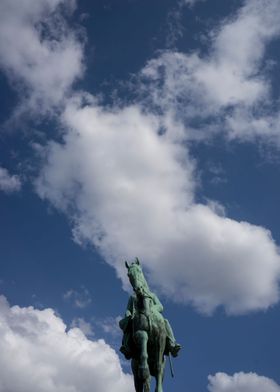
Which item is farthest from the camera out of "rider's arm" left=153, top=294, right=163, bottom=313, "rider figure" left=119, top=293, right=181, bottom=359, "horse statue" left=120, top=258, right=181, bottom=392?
"rider's arm" left=153, top=294, right=163, bottom=313

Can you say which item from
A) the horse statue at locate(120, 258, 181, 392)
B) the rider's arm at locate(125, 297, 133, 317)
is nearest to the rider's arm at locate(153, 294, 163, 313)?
the horse statue at locate(120, 258, 181, 392)

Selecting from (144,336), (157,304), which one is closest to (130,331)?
(144,336)

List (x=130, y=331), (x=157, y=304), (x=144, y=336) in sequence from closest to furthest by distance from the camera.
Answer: (x=144, y=336), (x=130, y=331), (x=157, y=304)

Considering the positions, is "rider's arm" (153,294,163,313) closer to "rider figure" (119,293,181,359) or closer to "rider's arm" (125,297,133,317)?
"rider figure" (119,293,181,359)

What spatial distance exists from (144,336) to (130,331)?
0.81m

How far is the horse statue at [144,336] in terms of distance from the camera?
18.6 meters

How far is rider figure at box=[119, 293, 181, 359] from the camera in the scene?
19.2m

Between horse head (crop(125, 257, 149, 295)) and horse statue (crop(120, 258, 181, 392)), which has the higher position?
horse head (crop(125, 257, 149, 295))

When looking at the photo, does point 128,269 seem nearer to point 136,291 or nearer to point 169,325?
point 136,291

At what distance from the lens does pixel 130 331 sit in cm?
1941

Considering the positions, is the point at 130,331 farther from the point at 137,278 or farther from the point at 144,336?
the point at 137,278

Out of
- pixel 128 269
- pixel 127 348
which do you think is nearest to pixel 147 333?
pixel 127 348

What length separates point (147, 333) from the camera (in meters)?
19.0

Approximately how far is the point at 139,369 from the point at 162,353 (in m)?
1.26
